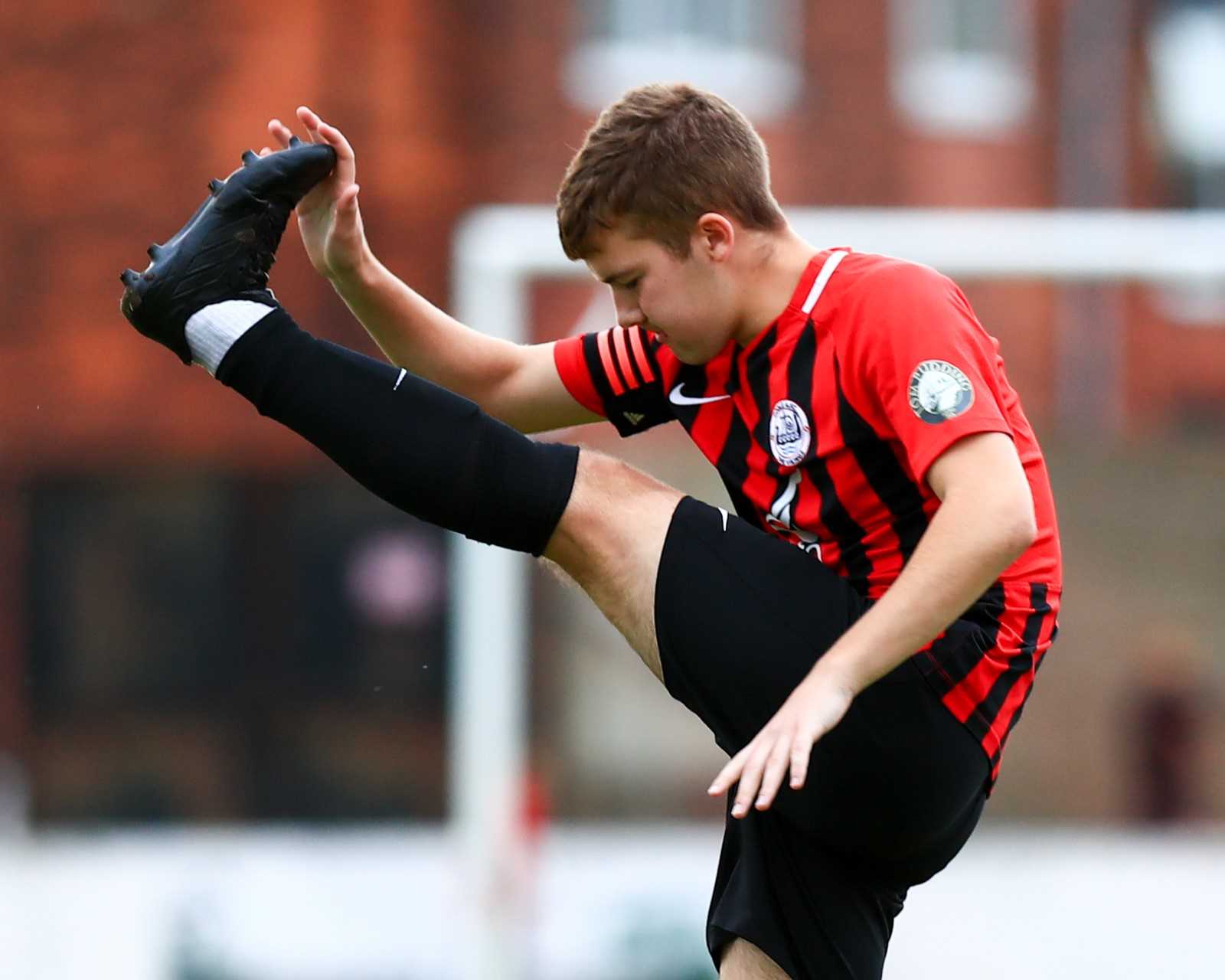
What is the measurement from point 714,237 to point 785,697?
24.0 inches

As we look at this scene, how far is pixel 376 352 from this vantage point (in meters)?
9.99

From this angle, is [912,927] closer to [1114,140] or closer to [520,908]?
[520,908]

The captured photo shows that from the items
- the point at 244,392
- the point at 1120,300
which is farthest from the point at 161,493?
the point at 244,392

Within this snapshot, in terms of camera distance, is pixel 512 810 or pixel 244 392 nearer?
pixel 244 392

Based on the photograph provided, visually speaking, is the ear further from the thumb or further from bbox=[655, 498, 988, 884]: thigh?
the thumb

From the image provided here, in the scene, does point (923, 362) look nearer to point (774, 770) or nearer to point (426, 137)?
point (774, 770)

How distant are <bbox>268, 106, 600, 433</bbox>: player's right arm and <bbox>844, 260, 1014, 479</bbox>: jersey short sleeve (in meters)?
0.66

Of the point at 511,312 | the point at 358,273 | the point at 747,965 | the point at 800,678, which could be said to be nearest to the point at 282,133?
the point at 358,273

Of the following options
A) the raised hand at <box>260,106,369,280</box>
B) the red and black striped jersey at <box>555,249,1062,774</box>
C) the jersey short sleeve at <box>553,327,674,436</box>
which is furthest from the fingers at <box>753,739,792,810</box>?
the raised hand at <box>260,106,369,280</box>

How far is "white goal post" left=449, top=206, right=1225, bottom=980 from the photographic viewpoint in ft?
17.8

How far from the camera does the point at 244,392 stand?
2498mm

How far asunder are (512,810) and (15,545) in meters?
6.32

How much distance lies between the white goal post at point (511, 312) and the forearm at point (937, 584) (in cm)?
323

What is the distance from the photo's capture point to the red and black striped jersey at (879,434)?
7.68ft
